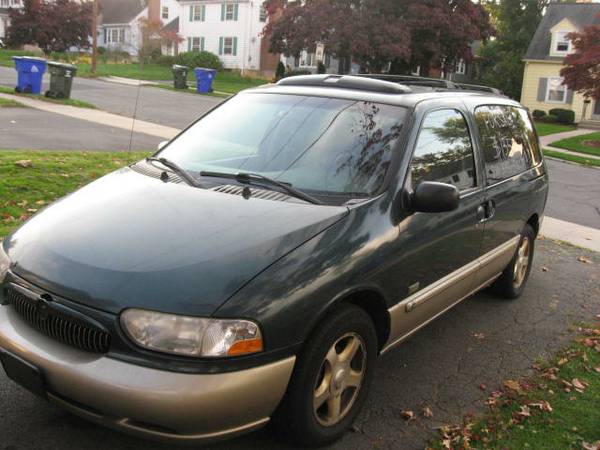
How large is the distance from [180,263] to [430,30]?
32.1m

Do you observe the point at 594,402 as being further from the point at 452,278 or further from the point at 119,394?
the point at 119,394

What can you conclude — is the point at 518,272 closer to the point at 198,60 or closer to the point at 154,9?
the point at 198,60

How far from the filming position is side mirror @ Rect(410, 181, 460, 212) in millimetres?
3520

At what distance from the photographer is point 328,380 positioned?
10.3 ft

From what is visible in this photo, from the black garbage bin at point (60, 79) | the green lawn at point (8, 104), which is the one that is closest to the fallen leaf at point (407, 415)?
the green lawn at point (8, 104)

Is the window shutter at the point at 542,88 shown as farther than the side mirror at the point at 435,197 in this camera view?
Yes

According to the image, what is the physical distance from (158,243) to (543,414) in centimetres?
247

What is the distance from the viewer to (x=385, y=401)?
3811 millimetres

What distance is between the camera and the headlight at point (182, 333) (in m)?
2.59

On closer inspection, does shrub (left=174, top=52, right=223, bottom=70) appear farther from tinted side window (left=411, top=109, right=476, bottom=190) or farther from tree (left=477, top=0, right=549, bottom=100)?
tinted side window (left=411, top=109, right=476, bottom=190)

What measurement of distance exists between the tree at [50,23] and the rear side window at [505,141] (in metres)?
47.8

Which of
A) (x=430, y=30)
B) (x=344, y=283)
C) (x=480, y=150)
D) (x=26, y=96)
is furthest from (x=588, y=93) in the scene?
(x=344, y=283)

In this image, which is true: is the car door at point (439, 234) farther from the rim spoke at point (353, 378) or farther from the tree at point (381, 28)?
the tree at point (381, 28)

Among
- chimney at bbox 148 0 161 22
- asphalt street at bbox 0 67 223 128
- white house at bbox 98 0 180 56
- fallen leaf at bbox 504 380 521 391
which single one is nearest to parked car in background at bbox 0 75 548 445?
fallen leaf at bbox 504 380 521 391
